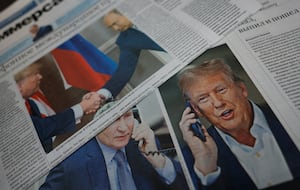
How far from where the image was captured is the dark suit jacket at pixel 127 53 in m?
0.46

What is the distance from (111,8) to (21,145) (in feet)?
0.86

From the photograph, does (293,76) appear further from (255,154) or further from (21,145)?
(21,145)

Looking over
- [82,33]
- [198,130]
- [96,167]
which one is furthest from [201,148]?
[82,33]

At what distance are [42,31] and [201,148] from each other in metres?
0.33

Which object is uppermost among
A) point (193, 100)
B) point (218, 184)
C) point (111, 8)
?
point (111, 8)

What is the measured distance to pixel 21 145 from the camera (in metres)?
0.44

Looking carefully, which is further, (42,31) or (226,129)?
(42,31)

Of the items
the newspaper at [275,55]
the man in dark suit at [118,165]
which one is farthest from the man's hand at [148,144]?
the newspaper at [275,55]

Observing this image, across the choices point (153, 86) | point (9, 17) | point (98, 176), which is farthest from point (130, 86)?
point (9, 17)

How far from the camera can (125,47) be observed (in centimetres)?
48

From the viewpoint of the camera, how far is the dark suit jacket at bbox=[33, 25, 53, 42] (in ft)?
1.71

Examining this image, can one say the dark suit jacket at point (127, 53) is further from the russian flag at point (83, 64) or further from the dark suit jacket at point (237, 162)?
the dark suit jacket at point (237, 162)

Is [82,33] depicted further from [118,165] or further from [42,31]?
[118,165]

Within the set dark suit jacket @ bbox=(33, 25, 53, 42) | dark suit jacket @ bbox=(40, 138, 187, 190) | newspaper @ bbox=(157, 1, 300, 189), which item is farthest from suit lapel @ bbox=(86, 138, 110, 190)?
dark suit jacket @ bbox=(33, 25, 53, 42)
